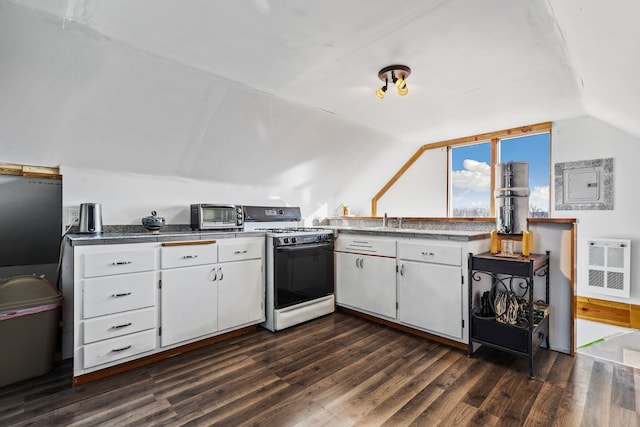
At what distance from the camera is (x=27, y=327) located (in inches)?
82.0

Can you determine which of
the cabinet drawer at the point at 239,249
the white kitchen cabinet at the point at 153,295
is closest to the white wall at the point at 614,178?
the cabinet drawer at the point at 239,249

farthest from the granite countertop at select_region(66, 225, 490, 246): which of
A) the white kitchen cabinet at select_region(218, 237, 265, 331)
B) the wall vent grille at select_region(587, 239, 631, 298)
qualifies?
the wall vent grille at select_region(587, 239, 631, 298)

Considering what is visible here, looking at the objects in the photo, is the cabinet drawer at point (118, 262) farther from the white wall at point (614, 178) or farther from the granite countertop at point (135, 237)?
the white wall at point (614, 178)

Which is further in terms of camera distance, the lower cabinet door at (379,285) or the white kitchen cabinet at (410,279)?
the lower cabinet door at (379,285)

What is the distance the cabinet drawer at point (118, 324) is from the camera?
6.87 feet

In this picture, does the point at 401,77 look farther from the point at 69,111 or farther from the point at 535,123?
the point at 69,111

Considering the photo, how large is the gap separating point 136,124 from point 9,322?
157cm

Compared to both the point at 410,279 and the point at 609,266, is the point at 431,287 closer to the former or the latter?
the point at 410,279

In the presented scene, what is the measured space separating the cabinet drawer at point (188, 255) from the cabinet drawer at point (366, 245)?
139 cm

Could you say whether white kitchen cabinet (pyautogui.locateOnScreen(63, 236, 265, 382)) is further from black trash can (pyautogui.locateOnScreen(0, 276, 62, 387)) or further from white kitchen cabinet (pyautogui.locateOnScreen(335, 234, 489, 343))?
white kitchen cabinet (pyautogui.locateOnScreen(335, 234, 489, 343))

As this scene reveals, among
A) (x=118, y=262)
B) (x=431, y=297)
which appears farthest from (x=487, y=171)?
(x=118, y=262)

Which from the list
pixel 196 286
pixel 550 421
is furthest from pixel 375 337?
pixel 196 286

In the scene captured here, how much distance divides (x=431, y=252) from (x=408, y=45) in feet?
5.35

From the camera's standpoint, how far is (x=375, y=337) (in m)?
2.86
